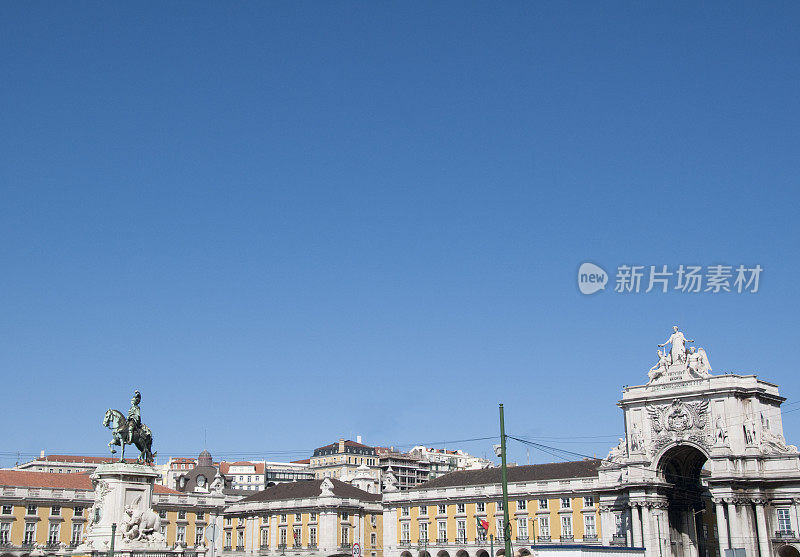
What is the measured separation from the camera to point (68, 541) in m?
83.1

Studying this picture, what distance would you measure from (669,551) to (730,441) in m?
10.7

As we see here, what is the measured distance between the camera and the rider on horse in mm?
49656

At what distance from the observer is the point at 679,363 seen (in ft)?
236

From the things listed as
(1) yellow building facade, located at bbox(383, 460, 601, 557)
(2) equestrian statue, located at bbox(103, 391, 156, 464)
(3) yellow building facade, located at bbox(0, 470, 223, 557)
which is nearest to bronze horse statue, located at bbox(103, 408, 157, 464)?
(2) equestrian statue, located at bbox(103, 391, 156, 464)

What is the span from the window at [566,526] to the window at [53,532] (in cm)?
4839

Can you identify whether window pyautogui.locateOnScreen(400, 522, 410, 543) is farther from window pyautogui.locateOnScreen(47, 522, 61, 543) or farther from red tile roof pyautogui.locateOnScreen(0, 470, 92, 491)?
window pyautogui.locateOnScreen(47, 522, 61, 543)

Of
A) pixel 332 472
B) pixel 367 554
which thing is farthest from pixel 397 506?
pixel 332 472

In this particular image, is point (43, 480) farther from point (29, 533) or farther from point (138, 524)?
point (138, 524)

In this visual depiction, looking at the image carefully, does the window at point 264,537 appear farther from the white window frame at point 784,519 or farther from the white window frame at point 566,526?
the white window frame at point 784,519

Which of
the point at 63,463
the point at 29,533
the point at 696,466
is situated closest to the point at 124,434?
the point at 29,533

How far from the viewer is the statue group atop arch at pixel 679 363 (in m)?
70.8

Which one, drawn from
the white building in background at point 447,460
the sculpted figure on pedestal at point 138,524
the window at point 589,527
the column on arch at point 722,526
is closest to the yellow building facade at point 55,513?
the sculpted figure on pedestal at point 138,524

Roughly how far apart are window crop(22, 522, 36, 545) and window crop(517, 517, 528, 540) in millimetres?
46546

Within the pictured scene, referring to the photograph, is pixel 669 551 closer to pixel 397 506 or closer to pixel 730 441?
pixel 730 441
